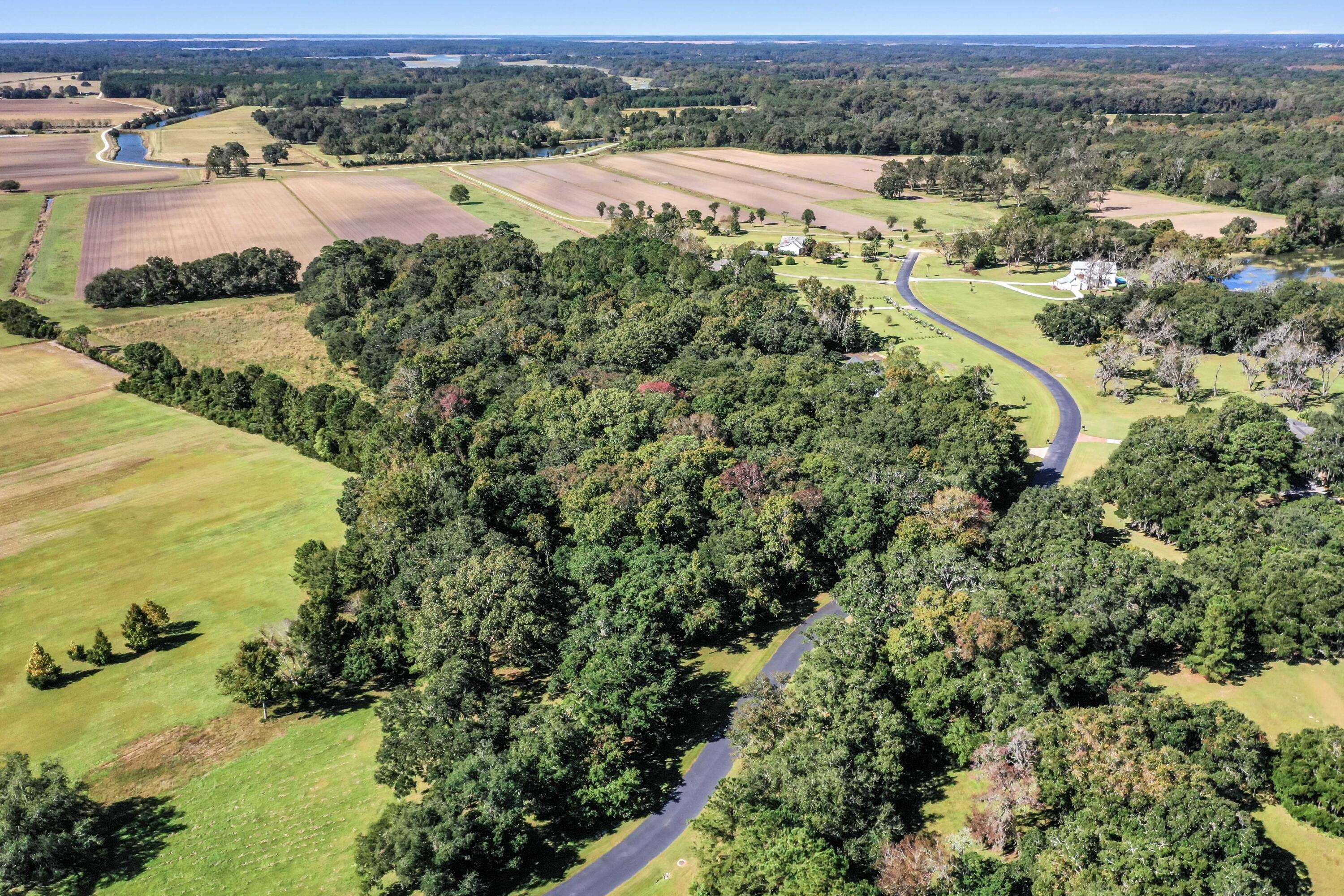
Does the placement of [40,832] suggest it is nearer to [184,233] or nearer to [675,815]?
[675,815]

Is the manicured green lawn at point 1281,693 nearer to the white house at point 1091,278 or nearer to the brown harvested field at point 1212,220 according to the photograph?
the white house at point 1091,278

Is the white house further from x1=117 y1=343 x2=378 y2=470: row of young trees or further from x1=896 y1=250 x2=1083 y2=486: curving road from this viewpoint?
x1=117 y1=343 x2=378 y2=470: row of young trees

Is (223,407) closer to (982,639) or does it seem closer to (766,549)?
(766,549)

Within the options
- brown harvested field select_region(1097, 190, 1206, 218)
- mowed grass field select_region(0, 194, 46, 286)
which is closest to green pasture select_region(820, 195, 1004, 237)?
brown harvested field select_region(1097, 190, 1206, 218)

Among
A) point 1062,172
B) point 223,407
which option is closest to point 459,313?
point 223,407

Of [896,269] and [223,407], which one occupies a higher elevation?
[896,269]

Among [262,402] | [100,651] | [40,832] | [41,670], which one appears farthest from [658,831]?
[262,402]
